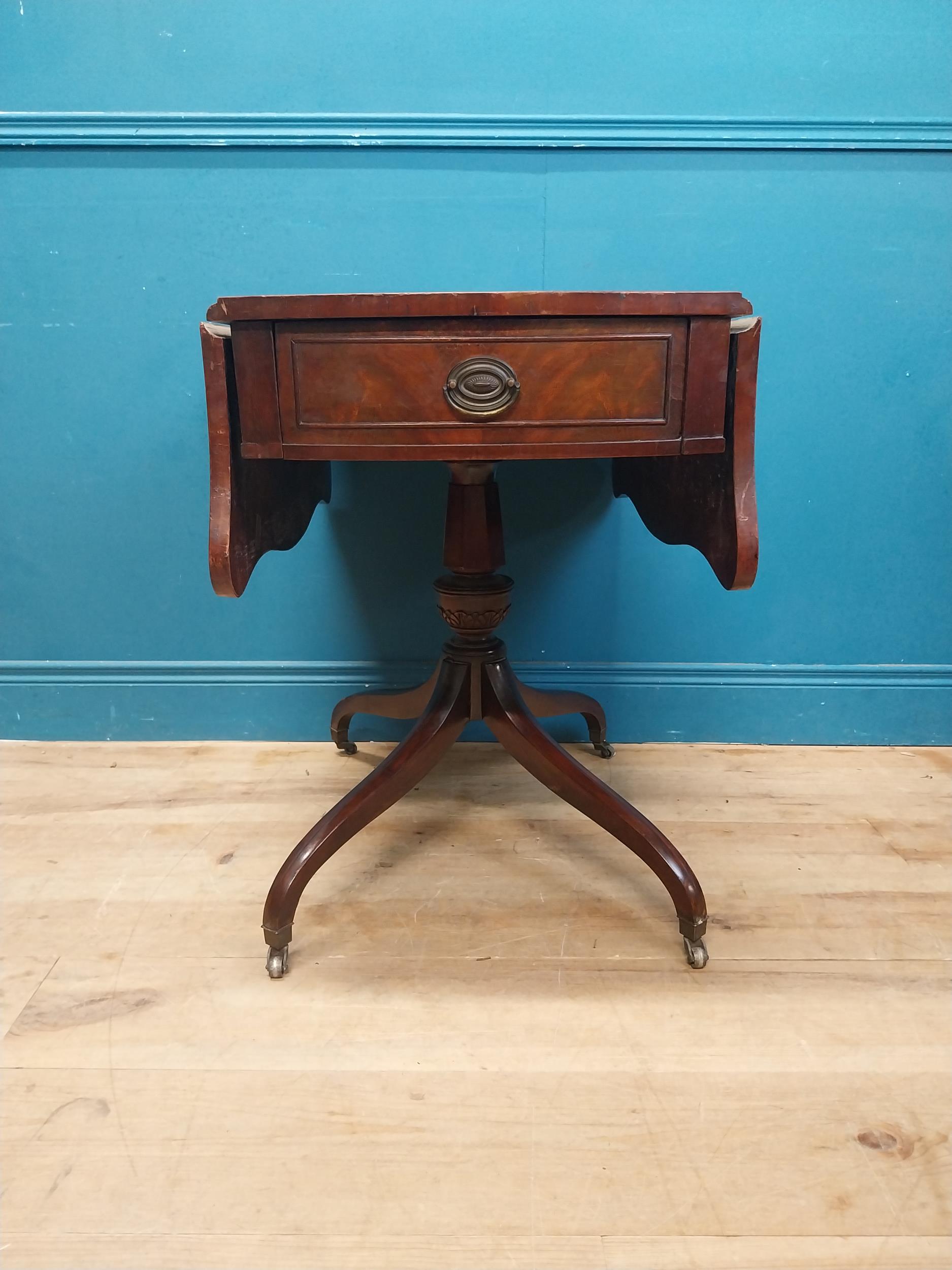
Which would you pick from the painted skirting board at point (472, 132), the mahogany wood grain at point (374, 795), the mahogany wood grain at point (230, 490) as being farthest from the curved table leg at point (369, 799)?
the painted skirting board at point (472, 132)

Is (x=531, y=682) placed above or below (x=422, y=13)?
below

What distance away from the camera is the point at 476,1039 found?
3.02ft

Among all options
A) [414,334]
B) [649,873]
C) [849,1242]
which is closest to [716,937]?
[649,873]

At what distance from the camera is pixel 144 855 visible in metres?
1.29

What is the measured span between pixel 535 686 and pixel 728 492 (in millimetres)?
777

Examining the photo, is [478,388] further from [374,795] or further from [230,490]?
[374,795]

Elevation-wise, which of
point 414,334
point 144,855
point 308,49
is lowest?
point 144,855

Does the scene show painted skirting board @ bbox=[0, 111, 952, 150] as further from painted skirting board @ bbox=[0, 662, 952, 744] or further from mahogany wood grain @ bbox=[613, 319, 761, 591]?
painted skirting board @ bbox=[0, 662, 952, 744]

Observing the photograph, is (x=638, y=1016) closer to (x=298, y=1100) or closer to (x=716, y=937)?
(x=716, y=937)

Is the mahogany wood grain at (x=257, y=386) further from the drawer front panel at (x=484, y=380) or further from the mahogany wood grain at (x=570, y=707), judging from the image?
the mahogany wood grain at (x=570, y=707)

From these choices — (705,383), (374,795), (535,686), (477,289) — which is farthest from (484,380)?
(535,686)

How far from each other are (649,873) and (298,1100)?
59 cm

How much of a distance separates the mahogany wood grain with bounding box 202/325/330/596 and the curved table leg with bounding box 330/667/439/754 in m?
0.41

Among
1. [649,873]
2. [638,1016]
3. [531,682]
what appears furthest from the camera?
[531,682]
